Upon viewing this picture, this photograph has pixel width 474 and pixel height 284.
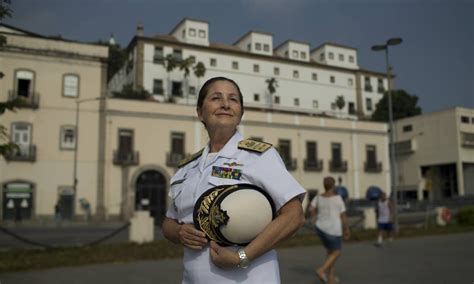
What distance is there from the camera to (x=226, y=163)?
223cm

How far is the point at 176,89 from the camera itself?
2244 inches

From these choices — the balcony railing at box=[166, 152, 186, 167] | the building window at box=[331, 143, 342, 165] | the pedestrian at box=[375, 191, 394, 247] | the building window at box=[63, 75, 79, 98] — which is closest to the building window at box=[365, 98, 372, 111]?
the building window at box=[331, 143, 342, 165]

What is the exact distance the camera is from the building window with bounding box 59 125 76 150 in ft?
112

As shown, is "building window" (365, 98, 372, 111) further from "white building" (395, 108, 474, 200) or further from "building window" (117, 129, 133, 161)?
"building window" (117, 129, 133, 161)

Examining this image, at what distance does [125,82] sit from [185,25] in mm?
11317

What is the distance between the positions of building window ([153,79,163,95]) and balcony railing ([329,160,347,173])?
23.2m

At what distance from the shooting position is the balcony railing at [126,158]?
35062mm

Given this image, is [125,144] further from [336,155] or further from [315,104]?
[315,104]

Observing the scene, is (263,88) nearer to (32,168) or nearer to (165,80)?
(165,80)

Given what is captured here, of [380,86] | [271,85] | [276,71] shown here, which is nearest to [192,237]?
[271,85]

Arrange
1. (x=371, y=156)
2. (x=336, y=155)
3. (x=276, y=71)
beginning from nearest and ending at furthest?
1. (x=336, y=155)
2. (x=371, y=156)
3. (x=276, y=71)

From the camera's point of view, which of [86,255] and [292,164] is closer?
[86,255]

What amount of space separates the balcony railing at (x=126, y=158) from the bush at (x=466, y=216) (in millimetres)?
23027

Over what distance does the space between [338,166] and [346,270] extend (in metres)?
36.7
